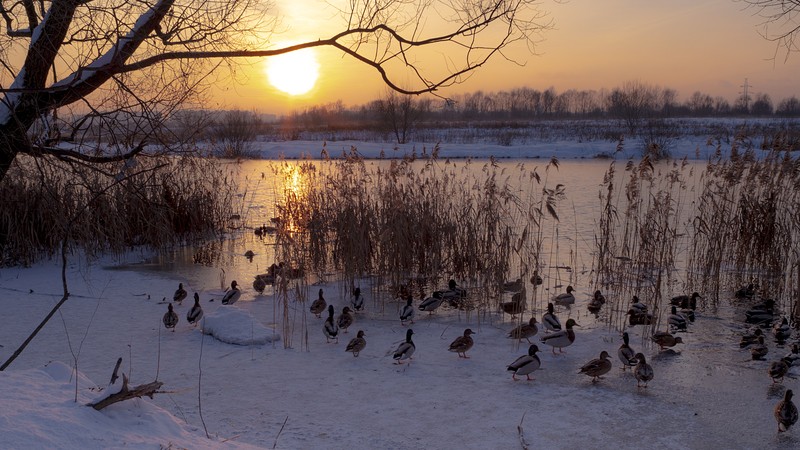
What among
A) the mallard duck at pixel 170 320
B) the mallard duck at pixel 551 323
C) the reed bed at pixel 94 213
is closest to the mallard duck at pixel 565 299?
the mallard duck at pixel 551 323

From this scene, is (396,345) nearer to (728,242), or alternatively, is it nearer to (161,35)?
(161,35)

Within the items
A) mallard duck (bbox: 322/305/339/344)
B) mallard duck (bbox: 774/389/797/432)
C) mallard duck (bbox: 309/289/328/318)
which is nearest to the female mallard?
mallard duck (bbox: 322/305/339/344)

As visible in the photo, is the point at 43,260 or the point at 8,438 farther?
the point at 43,260

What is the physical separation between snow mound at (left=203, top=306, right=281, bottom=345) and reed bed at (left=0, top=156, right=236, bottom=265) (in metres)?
2.06

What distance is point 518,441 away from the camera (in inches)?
184

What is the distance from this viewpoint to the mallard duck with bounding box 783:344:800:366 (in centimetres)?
634

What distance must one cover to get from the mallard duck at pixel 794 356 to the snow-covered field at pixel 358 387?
6.1 inches

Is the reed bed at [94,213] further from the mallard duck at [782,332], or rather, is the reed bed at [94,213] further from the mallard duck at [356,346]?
the mallard duck at [782,332]

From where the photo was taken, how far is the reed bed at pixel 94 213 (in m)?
9.82

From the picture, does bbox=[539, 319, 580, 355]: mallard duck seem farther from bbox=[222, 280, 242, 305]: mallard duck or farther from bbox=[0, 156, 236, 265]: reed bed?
bbox=[0, 156, 236, 265]: reed bed

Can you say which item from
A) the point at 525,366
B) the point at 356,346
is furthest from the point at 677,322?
the point at 356,346

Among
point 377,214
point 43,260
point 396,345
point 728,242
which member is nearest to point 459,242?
→ point 377,214

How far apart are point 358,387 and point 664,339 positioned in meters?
3.44

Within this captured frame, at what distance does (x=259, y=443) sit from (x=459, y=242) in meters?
6.41
